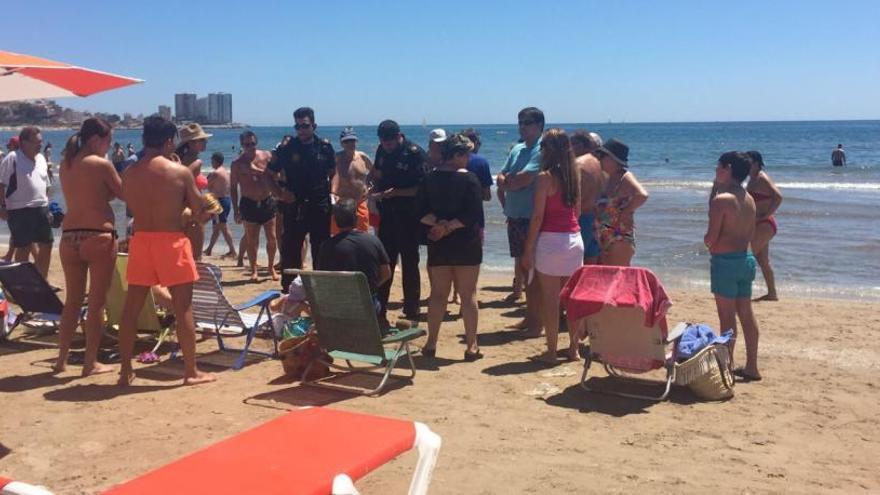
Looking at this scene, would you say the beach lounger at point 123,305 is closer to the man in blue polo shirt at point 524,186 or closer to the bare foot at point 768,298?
the man in blue polo shirt at point 524,186

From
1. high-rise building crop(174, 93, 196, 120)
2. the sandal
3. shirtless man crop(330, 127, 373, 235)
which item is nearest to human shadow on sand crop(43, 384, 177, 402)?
the sandal

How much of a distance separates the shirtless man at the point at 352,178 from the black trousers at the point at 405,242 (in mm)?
482

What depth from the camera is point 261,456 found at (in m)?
2.42

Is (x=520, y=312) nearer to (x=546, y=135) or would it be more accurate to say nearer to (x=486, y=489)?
(x=546, y=135)

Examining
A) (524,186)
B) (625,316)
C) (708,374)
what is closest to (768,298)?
(524,186)

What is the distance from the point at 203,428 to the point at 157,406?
1.80ft

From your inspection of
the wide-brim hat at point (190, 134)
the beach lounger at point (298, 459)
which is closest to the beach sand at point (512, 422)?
the beach lounger at point (298, 459)

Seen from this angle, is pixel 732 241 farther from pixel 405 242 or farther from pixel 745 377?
pixel 405 242

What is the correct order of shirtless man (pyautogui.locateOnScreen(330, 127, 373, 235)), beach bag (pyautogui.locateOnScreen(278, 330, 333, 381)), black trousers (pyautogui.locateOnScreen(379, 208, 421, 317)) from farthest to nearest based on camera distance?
shirtless man (pyautogui.locateOnScreen(330, 127, 373, 235)) < black trousers (pyautogui.locateOnScreen(379, 208, 421, 317)) < beach bag (pyautogui.locateOnScreen(278, 330, 333, 381))

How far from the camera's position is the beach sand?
3918 millimetres

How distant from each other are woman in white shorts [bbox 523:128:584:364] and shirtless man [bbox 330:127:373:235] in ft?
7.83

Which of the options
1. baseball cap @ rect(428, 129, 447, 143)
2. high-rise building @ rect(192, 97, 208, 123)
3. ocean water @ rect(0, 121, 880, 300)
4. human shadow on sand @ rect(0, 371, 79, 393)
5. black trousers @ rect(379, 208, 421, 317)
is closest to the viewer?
human shadow on sand @ rect(0, 371, 79, 393)

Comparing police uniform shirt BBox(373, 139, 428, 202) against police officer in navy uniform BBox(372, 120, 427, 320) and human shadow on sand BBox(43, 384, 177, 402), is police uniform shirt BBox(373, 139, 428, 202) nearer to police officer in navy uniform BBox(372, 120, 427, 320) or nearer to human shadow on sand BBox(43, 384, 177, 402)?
police officer in navy uniform BBox(372, 120, 427, 320)

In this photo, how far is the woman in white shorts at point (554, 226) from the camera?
5.56m
